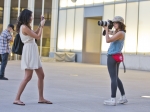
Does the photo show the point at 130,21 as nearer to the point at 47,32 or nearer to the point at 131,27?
the point at 131,27

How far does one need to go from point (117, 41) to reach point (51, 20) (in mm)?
32210

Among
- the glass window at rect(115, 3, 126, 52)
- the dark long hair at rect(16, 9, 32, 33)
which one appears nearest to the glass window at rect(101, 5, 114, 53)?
the glass window at rect(115, 3, 126, 52)

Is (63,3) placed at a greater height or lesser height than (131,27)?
greater

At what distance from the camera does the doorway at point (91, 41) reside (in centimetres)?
3622

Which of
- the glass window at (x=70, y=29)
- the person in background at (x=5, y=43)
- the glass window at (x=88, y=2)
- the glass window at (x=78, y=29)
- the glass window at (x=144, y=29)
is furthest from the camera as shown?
the glass window at (x=70, y=29)

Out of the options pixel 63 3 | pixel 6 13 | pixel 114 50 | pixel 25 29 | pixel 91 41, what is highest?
pixel 63 3

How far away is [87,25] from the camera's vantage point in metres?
36.2

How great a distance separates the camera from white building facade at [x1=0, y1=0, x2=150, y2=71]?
29.4m

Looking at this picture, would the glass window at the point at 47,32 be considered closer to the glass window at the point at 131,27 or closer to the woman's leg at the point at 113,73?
the glass window at the point at 131,27

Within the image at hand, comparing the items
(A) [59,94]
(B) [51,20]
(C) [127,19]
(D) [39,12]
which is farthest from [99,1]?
(A) [59,94]

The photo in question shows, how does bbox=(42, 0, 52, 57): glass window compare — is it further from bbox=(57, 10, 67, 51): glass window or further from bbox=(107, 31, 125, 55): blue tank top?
bbox=(107, 31, 125, 55): blue tank top

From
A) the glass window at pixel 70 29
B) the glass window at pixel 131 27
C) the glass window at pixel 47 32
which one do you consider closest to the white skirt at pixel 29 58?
the glass window at pixel 131 27

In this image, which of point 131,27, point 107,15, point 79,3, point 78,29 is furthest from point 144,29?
point 79,3

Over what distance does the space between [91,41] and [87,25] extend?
1.55 m
